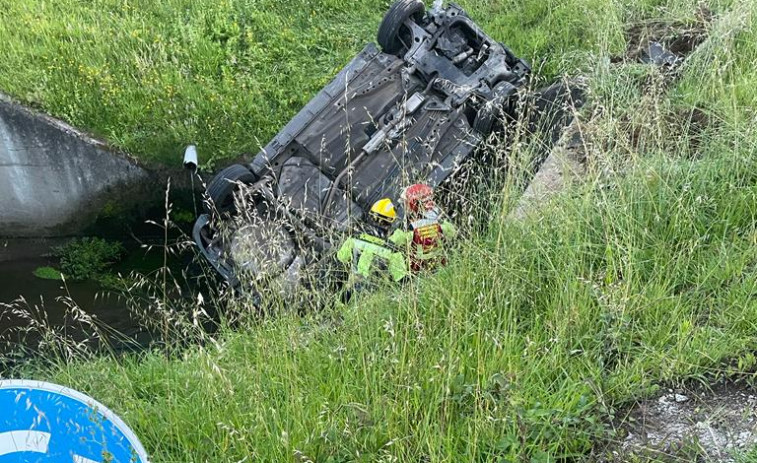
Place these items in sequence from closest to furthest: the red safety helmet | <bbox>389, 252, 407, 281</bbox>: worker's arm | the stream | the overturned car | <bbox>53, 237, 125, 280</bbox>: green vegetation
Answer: <bbox>389, 252, 407, 281</bbox>: worker's arm → the red safety helmet → the overturned car → the stream → <bbox>53, 237, 125, 280</bbox>: green vegetation

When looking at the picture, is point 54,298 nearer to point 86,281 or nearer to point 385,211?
point 86,281

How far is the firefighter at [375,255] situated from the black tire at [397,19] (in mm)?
1949

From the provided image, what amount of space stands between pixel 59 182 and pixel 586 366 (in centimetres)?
668

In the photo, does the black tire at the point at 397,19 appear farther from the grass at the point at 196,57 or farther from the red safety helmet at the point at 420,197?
the red safety helmet at the point at 420,197

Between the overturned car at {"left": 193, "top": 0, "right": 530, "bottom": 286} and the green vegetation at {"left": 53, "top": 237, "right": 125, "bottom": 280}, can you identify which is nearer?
the overturned car at {"left": 193, "top": 0, "right": 530, "bottom": 286}

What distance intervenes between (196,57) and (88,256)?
8.66 feet

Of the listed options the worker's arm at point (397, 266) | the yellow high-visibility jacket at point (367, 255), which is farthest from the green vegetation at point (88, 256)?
the worker's arm at point (397, 266)

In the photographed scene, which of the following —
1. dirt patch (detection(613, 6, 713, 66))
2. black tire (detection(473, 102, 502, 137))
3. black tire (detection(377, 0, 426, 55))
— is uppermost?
black tire (detection(377, 0, 426, 55))

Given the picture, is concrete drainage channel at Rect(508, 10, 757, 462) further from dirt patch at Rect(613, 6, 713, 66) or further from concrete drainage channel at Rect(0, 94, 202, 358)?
concrete drainage channel at Rect(0, 94, 202, 358)

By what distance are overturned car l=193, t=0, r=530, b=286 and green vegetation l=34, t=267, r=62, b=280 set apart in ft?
9.59

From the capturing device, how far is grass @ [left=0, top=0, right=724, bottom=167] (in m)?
7.54

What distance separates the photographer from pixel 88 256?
7.73 meters

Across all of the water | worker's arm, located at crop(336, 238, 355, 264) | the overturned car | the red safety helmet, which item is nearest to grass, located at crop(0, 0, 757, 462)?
the red safety helmet

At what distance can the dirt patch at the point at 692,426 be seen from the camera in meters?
2.49
